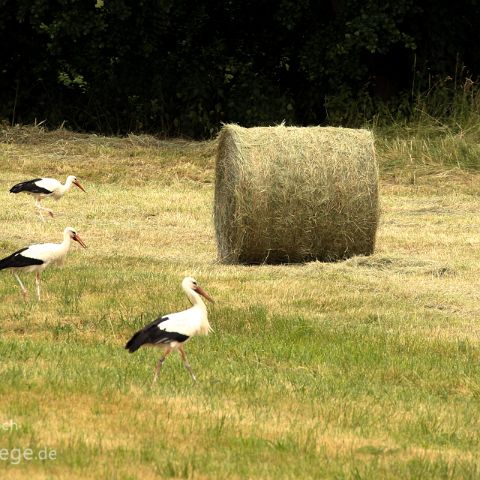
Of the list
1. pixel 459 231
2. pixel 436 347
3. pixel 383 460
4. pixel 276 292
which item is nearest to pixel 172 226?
pixel 459 231

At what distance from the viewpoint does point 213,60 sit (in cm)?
2767

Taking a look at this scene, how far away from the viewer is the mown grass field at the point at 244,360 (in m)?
6.73

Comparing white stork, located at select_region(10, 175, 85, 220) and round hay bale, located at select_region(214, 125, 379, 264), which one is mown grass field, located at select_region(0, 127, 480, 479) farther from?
round hay bale, located at select_region(214, 125, 379, 264)

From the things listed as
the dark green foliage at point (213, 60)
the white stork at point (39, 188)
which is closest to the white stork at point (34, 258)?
the white stork at point (39, 188)

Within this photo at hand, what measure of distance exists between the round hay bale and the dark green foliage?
10.3m

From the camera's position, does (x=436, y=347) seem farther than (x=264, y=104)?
No

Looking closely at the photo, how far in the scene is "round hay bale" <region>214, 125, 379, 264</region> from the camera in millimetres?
15031

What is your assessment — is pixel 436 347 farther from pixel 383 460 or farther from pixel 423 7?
pixel 423 7

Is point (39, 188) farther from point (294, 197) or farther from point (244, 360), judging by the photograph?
point (244, 360)

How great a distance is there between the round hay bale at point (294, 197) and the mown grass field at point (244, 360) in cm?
54

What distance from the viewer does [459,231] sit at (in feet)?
57.2

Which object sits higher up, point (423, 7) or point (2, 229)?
point (423, 7)

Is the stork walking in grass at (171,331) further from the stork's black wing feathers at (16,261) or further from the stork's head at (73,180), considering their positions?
the stork's head at (73,180)

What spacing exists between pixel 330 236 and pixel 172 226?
11.7 feet
